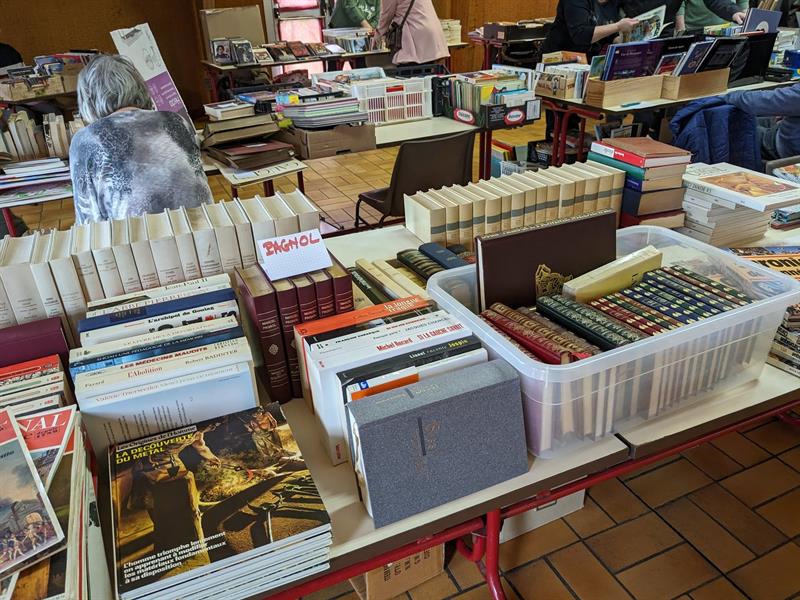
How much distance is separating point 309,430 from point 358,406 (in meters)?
0.33

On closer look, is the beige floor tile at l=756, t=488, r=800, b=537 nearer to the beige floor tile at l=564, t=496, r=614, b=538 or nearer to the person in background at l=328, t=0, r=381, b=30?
the beige floor tile at l=564, t=496, r=614, b=538

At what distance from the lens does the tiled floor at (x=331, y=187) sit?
15.2ft

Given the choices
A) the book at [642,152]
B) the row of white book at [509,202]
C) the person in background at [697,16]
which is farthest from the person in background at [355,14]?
the row of white book at [509,202]

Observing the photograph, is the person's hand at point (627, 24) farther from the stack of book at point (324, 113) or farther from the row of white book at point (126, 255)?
the row of white book at point (126, 255)

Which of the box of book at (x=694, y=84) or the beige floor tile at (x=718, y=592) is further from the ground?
the box of book at (x=694, y=84)

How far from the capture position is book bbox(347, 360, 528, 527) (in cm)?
101

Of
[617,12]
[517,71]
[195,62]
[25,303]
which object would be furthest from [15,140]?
[195,62]

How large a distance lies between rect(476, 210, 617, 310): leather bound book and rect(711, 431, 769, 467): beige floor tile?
111cm

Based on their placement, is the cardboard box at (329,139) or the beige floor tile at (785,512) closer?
the beige floor tile at (785,512)

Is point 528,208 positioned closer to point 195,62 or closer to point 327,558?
point 327,558

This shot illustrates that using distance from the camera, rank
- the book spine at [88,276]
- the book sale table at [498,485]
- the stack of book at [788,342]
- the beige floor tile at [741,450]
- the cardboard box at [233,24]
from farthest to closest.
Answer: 1. the cardboard box at [233,24]
2. the beige floor tile at [741,450]
3. the stack of book at [788,342]
4. the book spine at [88,276]
5. the book sale table at [498,485]

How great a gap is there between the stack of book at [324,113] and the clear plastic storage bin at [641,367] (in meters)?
2.18

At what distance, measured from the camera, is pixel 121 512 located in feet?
3.22

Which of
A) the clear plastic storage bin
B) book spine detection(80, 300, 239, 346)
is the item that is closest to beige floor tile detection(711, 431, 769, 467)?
the clear plastic storage bin
